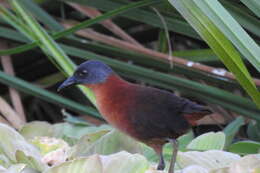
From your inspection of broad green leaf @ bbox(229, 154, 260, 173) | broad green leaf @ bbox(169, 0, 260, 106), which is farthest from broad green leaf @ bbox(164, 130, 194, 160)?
broad green leaf @ bbox(229, 154, 260, 173)

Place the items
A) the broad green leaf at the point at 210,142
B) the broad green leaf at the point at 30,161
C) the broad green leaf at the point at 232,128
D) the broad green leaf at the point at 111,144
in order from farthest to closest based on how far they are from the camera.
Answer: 1. the broad green leaf at the point at 232,128
2. the broad green leaf at the point at 210,142
3. the broad green leaf at the point at 111,144
4. the broad green leaf at the point at 30,161

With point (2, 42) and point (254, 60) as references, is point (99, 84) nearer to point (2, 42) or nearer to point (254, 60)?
point (254, 60)

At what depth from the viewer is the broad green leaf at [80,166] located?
107cm

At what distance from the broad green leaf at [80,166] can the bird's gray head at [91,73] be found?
655 millimetres

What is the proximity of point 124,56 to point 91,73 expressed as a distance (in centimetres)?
54

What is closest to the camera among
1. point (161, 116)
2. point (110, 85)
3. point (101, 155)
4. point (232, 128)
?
point (101, 155)

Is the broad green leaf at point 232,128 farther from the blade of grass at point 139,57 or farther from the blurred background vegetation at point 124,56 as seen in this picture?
the blade of grass at point 139,57

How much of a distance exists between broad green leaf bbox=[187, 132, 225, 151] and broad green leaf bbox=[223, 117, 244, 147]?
11.8 inches

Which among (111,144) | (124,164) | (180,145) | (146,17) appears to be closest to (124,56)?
(146,17)

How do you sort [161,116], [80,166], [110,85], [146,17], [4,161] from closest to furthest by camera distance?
1. [80,166]
2. [4,161]
3. [161,116]
4. [110,85]
5. [146,17]

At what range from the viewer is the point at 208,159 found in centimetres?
129

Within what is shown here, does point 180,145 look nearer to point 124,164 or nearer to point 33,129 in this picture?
point 33,129

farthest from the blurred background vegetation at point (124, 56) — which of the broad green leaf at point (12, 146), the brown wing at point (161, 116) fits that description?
the broad green leaf at point (12, 146)

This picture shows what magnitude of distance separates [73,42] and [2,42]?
1.27 feet
